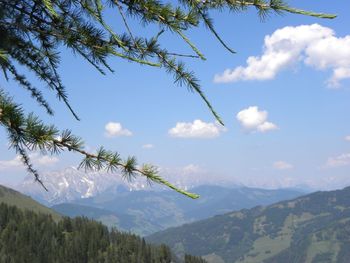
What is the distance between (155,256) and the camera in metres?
198

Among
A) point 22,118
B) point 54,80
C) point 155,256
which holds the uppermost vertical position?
point 54,80

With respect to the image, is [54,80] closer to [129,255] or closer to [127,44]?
[127,44]

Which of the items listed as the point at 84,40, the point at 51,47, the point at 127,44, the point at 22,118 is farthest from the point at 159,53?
the point at 22,118

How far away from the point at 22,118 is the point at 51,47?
2.57m

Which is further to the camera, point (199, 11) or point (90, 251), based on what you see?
point (90, 251)

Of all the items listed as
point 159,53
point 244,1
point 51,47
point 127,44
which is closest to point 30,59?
point 51,47

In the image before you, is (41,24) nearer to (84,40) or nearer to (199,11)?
(84,40)

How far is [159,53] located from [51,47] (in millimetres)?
1977

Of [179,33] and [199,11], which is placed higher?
[199,11]

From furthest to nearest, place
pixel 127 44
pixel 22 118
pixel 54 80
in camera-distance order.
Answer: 1. pixel 54 80
2. pixel 127 44
3. pixel 22 118

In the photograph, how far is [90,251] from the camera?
638ft

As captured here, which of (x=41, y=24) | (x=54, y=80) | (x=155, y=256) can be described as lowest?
(x=155, y=256)

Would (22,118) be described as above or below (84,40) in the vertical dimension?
below

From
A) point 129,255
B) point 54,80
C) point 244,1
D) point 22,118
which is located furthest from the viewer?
point 129,255
